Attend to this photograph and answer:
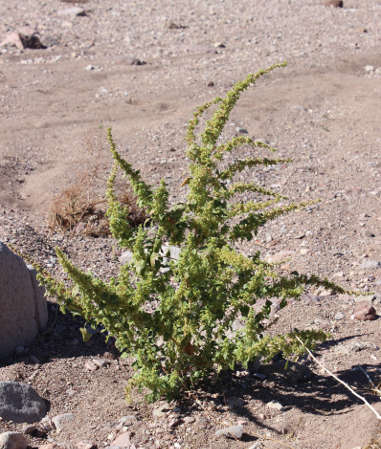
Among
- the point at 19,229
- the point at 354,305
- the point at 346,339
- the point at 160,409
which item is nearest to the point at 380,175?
the point at 354,305

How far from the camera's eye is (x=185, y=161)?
6.35 m

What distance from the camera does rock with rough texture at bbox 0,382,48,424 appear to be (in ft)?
9.73

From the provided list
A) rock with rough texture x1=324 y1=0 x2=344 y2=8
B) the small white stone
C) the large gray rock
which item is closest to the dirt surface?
the small white stone

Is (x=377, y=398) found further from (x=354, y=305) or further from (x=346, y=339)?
(x=354, y=305)

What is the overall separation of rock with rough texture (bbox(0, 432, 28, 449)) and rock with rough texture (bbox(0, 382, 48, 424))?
231 millimetres

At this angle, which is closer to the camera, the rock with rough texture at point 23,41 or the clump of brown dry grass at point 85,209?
the clump of brown dry grass at point 85,209

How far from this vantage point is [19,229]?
4652 millimetres

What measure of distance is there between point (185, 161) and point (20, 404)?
147 inches

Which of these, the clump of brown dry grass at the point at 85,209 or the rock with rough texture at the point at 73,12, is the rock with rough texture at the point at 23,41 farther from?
the clump of brown dry grass at the point at 85,209

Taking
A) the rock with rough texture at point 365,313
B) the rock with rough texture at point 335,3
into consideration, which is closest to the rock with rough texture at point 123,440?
the rock with rough texture at point 365,313

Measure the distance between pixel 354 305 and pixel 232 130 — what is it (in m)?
3.52

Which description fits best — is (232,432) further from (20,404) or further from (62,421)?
(20,404)

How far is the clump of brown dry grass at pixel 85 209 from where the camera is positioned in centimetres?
503

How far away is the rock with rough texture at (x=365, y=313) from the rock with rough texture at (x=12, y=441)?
2006 mm
